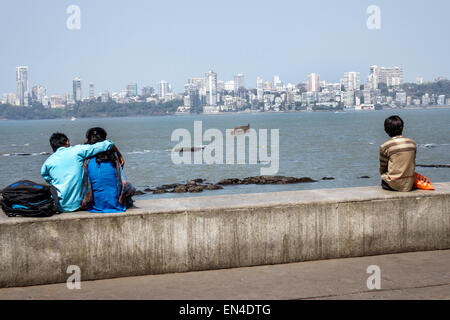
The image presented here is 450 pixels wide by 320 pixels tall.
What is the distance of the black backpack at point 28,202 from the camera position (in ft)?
19.9

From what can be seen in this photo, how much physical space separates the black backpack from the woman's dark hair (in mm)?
656

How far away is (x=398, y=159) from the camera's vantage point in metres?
7.15

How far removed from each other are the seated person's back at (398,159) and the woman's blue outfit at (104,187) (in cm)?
288

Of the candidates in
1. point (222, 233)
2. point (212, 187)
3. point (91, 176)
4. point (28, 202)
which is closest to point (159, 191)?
point (212, 187)

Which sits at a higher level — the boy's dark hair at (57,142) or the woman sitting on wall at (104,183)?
the boy's dark hair at (57,142)

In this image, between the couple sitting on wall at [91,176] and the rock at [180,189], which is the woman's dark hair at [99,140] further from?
the rock at [180,189]

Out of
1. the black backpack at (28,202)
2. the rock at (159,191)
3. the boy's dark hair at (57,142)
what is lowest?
the rock at (159,191)

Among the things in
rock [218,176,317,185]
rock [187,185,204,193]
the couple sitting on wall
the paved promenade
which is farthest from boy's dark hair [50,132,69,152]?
rock [218,176,317,185]

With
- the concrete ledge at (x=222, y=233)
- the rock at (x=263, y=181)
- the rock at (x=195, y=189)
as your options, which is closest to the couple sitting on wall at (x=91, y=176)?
the concrete ledge at (x=222, y=233)

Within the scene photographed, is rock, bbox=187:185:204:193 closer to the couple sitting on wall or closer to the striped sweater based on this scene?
the striped sweater

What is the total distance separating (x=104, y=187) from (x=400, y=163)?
3189 mm

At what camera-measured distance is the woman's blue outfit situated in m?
6.43

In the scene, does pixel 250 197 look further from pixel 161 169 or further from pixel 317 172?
pixel 161 169

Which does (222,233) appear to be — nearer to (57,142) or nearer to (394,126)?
(57,142)
